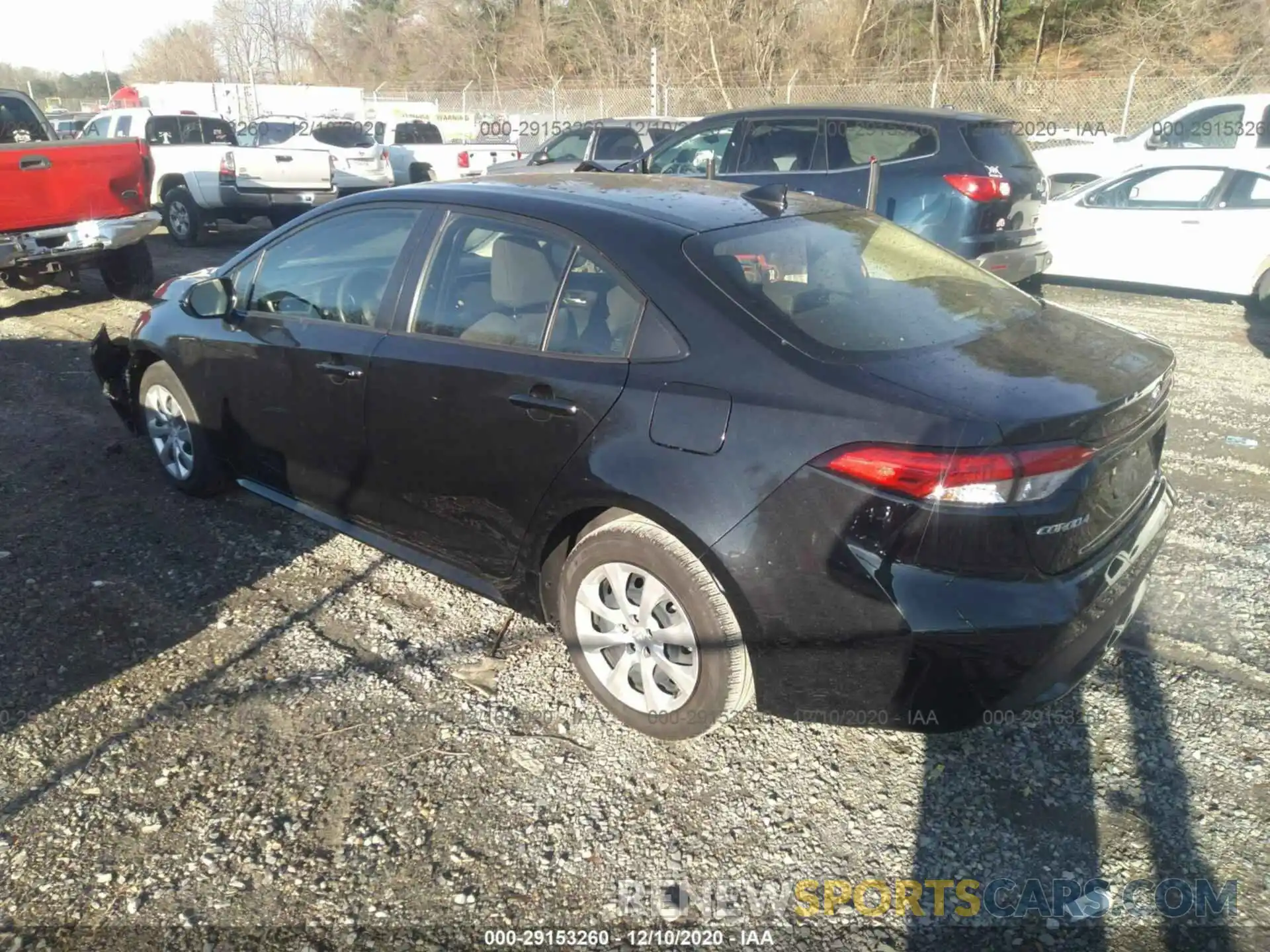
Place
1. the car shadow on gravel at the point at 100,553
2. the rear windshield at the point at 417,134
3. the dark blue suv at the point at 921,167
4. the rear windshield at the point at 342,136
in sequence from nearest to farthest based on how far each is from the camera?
1. the car shadow on gravel at the point at 100,553
2. the dark blue suv at the point at 921,167
3. the rear windshield at the point at 342,136
4. the rear windshield at the point at 417,134

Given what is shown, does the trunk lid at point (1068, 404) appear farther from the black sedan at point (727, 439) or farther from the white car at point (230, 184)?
the white car at point (230, 184)

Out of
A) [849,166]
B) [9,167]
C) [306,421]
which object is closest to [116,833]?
[306,421]

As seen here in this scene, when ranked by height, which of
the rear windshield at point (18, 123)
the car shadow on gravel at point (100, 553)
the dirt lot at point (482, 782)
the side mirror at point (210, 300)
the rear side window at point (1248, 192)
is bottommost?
the dirt lot at point (482, 782)

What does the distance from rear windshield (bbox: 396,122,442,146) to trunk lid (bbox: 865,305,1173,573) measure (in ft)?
63.6

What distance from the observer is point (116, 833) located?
276cm

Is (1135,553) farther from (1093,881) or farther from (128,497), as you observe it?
(128,497)

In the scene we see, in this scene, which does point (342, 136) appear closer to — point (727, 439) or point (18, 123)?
point (18, 123)

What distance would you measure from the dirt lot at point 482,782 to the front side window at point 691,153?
6.69 m

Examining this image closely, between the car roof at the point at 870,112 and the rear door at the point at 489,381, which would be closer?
the rear door at the point at 489,381

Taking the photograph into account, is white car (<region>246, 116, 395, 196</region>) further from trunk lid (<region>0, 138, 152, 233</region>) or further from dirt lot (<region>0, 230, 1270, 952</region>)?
dirt lot (<region>0, 230, 1270, 952</region>)

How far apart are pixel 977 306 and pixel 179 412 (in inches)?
146

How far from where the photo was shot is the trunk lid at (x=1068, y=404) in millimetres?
2535

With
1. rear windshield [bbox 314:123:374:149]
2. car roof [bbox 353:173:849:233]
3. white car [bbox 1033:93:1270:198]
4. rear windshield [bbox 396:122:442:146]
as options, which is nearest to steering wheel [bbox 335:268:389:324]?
car roof [bbox 353:173:849:233]

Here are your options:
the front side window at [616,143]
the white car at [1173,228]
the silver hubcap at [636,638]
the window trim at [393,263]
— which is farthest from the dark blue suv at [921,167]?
the silver hubcap at [636,638]
